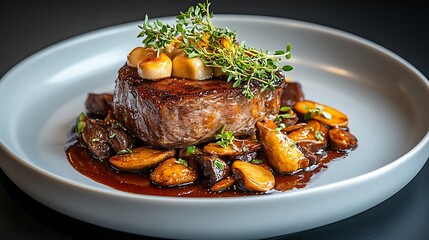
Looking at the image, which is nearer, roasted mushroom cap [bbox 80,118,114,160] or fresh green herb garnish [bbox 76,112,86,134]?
roasted mushroom cap [bbox 80,118,114,160]

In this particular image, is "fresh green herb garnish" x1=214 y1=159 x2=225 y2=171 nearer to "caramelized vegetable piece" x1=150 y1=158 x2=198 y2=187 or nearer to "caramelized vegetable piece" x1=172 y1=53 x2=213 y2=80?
"caramelized vegetable piece" x1=150 y1=158 x2=198 y2=187

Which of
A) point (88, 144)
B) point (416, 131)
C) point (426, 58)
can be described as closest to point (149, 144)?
point (88, 144)

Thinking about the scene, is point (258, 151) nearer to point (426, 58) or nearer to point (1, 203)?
point (1, 203)

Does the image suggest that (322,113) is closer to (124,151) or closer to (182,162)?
(182,162)

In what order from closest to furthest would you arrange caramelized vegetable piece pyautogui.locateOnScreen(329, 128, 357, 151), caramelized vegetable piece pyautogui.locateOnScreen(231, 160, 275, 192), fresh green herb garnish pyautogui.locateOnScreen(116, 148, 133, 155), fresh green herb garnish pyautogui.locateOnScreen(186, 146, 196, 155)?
caramelized vegetable piece pyautogui.locateOnScreen(231, 160, 275, 192)
fresh green herb garnish pyautogui.locateOnScreen(186, 146, 196, 155)
fresh green herb garnish pyautogui.locateOnScreen(116, 148, 133, 155)
caramelized vegetable piece pyautogui.locateOnScreen(329, 128, 357, 151)

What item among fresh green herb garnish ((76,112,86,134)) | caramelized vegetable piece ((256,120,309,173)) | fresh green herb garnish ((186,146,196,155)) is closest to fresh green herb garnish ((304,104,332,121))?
caramelized vegetable piece ((256,120,309,173))

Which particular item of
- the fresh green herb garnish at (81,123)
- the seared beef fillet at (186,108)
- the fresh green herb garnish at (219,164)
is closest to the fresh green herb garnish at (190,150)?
the seared beef fillet at (186,108)

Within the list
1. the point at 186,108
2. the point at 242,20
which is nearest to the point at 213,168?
the point at 186,108
